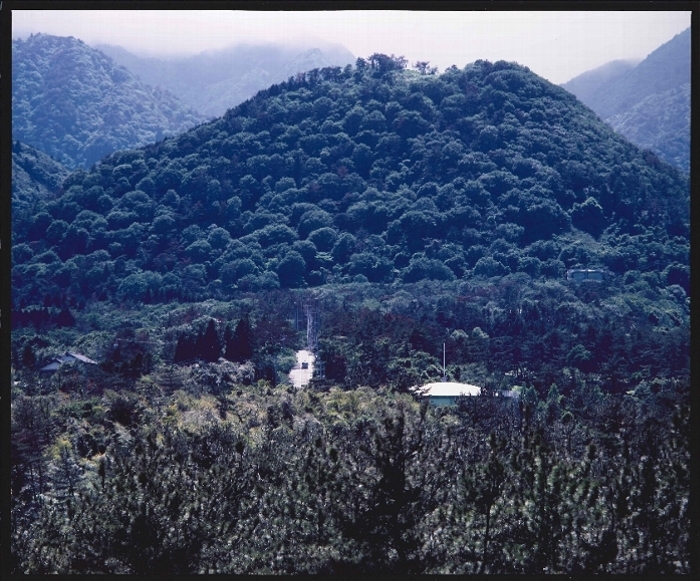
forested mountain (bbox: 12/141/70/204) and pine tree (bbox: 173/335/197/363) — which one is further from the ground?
forested mountain (bbox: 12/141/70/204)

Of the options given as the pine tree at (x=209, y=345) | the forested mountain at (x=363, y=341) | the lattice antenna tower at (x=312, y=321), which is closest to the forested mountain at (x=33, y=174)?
the forested mountain at (x=363, y=341)

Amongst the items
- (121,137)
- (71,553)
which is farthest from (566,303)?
(121,137)

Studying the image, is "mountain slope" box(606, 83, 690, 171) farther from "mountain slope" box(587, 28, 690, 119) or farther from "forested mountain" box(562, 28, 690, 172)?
"mountain slope" box(587, 28, 690, 119)

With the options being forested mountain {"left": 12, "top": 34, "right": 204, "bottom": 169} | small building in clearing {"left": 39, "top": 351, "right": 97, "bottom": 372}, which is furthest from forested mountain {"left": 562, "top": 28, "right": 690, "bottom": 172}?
small building in clearing {"left": 39, "top": 351, "right": 97, "bottom": 372}

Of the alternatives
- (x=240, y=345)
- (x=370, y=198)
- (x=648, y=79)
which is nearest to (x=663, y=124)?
(x=648, y=79)

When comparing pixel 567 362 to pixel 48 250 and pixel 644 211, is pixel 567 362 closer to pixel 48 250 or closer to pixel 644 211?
pixel 644 211

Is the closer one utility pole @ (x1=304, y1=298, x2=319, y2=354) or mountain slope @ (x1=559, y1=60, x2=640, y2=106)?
utility pole @ (x1=304, y1=298, x2=319, y2=354)

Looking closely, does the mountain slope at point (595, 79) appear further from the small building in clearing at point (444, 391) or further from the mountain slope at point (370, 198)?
the small building in clearing at point (444, 391)
